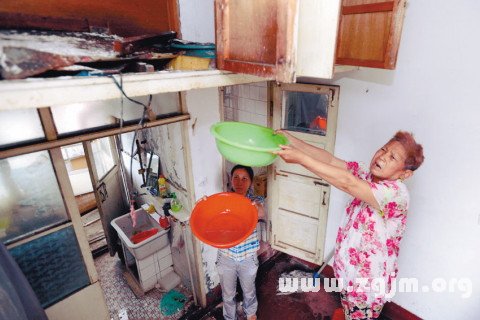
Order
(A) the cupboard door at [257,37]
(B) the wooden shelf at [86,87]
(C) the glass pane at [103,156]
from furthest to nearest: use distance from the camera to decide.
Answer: (C) the glass pane at [103,156] < (A) the cupboard door at [257,37] < (B) the wooden shelf at [86,87]

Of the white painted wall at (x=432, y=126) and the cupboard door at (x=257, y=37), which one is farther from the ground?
the cupboard door at (x=257, y=37)

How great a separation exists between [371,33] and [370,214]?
130 centimetres

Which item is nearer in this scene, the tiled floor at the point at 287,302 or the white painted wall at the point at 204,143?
the white painted wall at the point at 204,143

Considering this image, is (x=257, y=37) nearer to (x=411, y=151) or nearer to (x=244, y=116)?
(x=411, y=151)

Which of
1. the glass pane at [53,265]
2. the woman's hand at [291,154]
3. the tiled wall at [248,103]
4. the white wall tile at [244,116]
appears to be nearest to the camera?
the woman's hand at [291,154]

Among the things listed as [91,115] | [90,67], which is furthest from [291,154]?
[91,115]

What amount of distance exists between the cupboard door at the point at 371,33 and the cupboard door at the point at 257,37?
1.01m

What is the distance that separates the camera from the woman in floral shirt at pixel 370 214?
1.55 meters

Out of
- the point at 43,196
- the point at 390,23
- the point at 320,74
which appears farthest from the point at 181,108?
the point at 390,23

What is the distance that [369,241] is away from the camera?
1895mm

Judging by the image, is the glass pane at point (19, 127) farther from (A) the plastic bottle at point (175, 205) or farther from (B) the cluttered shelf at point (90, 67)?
(A) the plastic bottle at point (175, 205)

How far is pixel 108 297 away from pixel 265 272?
2.00 meters

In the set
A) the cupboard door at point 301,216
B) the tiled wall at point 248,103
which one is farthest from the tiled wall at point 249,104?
the cupboard door at point 301,216

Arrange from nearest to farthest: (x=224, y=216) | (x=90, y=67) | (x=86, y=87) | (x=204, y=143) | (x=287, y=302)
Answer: (x=86, y=87) < (x=90, y=67) < (x=224, y=216) < (x=204, y=143) < (x=287, y=302)
